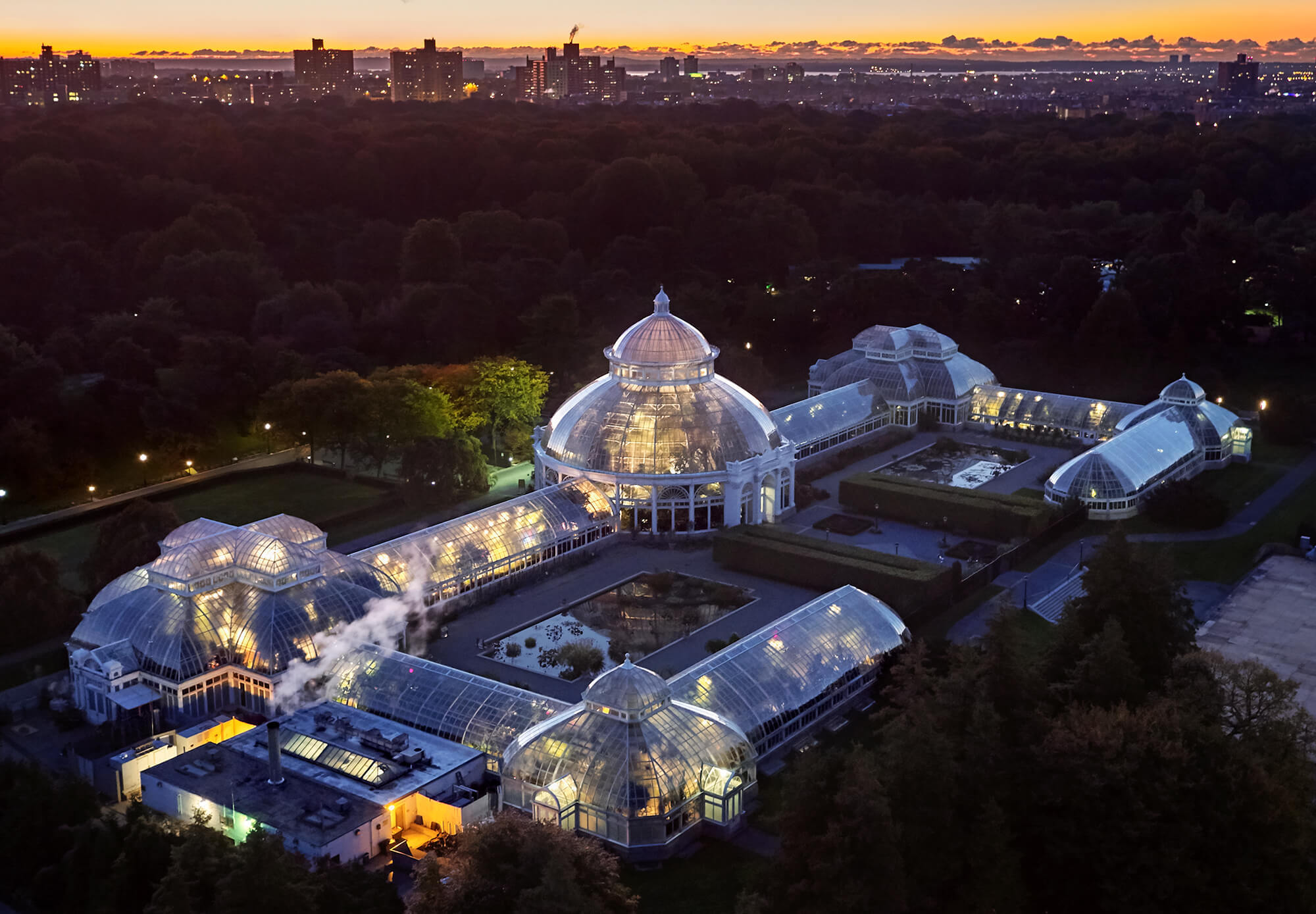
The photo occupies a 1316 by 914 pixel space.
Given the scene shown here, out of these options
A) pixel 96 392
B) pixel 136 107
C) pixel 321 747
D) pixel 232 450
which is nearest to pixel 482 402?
pixel 232 450

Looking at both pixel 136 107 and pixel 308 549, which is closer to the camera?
pixel 308 549

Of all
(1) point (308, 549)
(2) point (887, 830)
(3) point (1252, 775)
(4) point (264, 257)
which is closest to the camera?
(2) point (887, 830)

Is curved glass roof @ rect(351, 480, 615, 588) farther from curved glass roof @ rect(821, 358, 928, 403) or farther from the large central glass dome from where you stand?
curved glass roof @ rect(821, 358, 928, 403)

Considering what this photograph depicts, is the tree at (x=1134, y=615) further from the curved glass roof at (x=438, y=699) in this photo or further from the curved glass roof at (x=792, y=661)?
the curved glass roof at (x=438, y=699)

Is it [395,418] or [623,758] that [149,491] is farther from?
[623,758]

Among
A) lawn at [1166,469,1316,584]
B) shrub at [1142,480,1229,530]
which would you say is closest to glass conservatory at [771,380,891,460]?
shrub at [1142,480,1229,530]

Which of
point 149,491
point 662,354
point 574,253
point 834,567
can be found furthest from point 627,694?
point 574,253

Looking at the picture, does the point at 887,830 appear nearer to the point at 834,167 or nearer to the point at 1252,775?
the point at 1252,775
